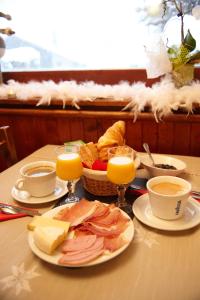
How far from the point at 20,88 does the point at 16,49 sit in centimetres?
48

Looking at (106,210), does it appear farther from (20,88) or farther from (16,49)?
(16,49)

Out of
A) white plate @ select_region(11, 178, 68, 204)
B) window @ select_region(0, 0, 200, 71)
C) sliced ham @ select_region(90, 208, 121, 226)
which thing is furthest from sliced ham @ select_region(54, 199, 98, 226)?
window @ select_region(0, 0, 200, 71)

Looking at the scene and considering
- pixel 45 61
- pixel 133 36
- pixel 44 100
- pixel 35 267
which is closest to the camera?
pixel 35 267

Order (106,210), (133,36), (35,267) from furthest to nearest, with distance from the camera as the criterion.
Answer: (133,36)
(106,210)
(35,267)

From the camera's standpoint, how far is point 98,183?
87 centimetres

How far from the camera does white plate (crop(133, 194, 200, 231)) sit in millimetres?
728

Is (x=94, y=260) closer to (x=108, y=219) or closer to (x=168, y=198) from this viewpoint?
(x=108, y=219)

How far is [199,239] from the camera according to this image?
2.27 feet

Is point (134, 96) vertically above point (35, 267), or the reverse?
point (134, 96)

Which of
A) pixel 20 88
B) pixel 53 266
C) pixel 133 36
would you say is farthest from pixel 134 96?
pixel 53 266

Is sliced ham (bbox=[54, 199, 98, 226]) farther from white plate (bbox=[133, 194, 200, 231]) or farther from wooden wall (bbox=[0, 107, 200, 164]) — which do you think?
wooden wall (bbox=[0, 107, 200, 164])

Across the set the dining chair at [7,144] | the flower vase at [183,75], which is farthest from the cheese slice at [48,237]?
the flower vase at [183,75]

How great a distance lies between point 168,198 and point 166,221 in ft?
0.26

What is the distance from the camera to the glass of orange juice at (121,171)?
79 centimetres
